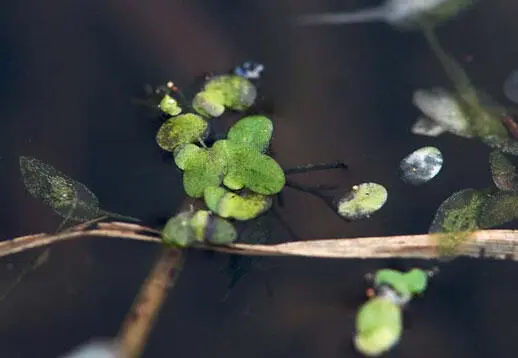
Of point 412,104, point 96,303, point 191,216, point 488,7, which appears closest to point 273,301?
point 191,216

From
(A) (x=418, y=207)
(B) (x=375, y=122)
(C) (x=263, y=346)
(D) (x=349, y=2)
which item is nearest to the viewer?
(C) (x=263, y=346)

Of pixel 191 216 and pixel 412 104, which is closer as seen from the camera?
pixel 191 216

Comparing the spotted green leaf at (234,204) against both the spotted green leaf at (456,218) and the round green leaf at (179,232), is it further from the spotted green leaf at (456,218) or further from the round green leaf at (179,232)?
the spotted green leaf at (456,218)

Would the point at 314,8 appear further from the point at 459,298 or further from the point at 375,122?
the point at 459,298

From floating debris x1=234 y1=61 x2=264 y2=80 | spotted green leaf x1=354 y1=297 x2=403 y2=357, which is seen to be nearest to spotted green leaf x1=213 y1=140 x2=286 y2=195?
floating debris x1=234 y1=61 x2=264 y2=80

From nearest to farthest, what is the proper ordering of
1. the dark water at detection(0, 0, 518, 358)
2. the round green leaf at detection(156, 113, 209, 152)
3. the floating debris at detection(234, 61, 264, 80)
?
1. the dark water at detection(0, 0, 518, 358)
2. the round green leaf at detection(156, 113, 209, 152)
3. the floating debris at detection(234, 61, 264, 80)

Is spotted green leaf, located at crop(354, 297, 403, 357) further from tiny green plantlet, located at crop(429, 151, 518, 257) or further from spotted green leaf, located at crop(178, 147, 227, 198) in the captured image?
spotted green leaf, located at crop(178, 147, 227, 198)

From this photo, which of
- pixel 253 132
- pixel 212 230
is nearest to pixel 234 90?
pixel 253 132
